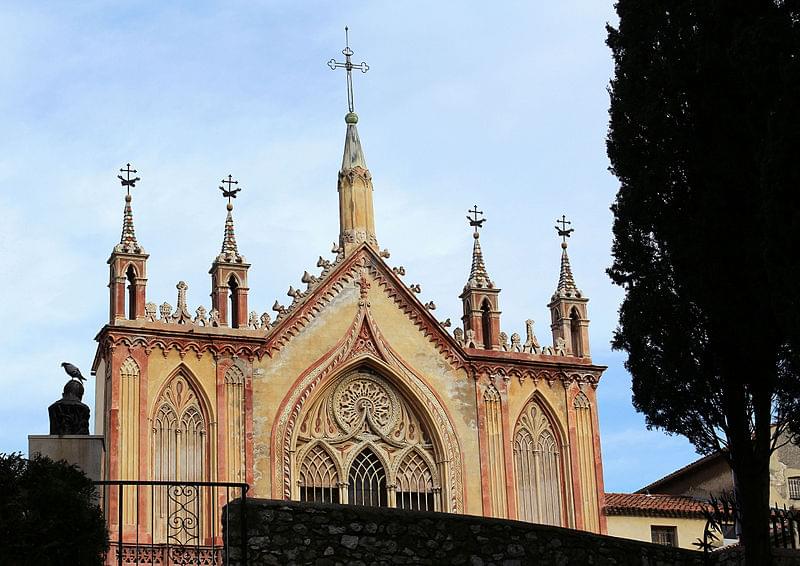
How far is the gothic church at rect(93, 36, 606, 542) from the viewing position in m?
32.3

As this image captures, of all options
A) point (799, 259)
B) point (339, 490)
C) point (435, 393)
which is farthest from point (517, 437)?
point (799, 259)

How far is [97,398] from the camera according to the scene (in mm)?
33656

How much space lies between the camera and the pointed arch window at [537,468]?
34781 mm

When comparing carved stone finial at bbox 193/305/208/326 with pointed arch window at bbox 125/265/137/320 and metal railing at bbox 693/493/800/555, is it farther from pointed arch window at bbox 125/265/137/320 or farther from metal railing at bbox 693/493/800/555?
metal railing at bbox 693/493/800/555

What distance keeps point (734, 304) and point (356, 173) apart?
57.7ft

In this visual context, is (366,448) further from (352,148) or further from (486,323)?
(352,148)

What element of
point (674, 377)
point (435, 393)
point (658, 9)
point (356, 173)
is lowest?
point (674, 377)

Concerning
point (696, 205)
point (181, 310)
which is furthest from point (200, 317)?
point (696, 205)

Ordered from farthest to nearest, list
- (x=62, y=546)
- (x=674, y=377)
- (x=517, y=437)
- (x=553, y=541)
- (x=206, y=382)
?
(x=517, y=437) < (x=206, y=382) < (x=674, y=377) < (x=553, y=541) < (x=62, y=546)

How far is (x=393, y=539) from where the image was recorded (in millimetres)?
18578

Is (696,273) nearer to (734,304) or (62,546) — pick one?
(734,304)

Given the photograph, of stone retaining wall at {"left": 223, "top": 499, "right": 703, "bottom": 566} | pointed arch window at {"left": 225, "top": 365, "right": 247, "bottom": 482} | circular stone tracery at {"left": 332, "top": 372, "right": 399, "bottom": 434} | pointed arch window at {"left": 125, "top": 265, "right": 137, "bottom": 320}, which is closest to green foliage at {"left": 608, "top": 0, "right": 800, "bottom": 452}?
stone retaining wall at {"left": 223, "top": 499, "right": 703, "bottom": 566}

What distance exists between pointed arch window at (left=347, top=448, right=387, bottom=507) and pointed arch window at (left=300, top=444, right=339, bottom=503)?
37 cm

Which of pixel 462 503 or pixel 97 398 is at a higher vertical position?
pixel 97 398
